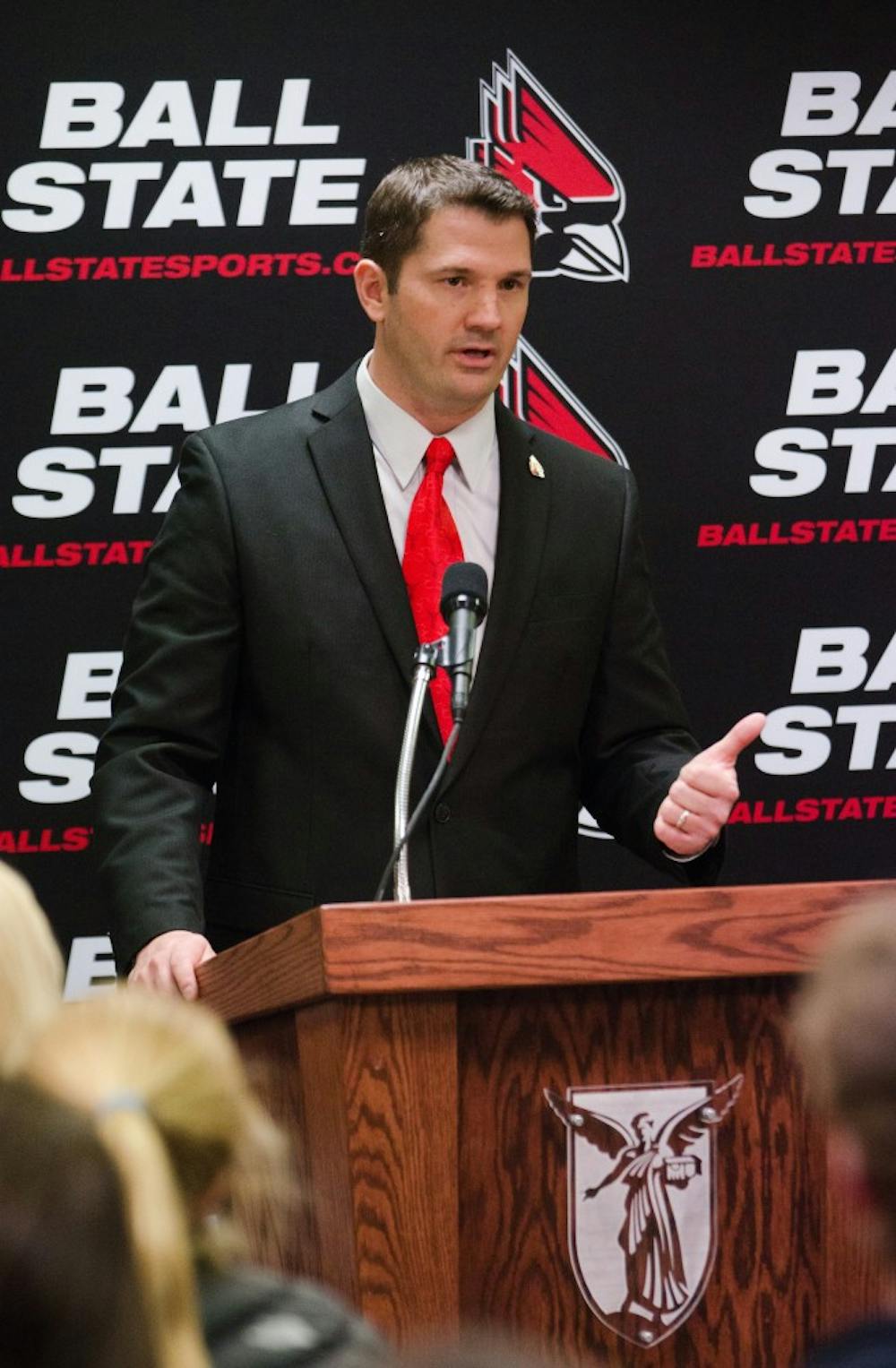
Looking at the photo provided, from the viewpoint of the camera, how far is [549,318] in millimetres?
4289

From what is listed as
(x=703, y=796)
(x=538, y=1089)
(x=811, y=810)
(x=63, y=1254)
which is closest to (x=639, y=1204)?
(x=538, y=1089)

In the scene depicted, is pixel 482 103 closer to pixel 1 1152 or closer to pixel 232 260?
pixel 232 260

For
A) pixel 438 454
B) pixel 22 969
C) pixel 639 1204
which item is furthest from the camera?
→ pixel 438 454

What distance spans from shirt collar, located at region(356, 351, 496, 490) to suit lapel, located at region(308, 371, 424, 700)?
0.10 feet

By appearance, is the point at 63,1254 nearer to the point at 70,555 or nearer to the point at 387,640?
the point at 387,640

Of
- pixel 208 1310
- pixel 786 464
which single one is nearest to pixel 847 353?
pixel 786 464

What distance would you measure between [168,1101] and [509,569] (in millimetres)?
2198

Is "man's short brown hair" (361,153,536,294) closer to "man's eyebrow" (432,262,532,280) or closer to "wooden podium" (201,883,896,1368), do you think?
"man's eyebrow" (432,262,532,280)

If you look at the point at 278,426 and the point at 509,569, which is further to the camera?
the point at 278,426

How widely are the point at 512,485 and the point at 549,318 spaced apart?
Answer: 0.94 meters

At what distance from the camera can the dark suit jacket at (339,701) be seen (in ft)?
10.6

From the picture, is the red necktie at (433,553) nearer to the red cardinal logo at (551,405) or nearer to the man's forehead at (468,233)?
the man's forehead at (468,233)

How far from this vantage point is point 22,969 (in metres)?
1.68

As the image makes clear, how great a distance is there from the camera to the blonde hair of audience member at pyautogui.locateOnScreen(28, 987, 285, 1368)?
116 centimetres
